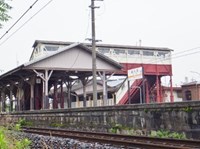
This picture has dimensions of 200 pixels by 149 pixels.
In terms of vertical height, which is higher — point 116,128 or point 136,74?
point 136,74

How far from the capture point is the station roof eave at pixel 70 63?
25305 mm

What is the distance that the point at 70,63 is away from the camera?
26531 mm

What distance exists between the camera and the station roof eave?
25.3 meters

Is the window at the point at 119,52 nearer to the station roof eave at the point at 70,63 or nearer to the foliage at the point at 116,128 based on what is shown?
the station roof eave at the point at 70,63

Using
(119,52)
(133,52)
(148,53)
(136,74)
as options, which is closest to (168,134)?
(136,74)

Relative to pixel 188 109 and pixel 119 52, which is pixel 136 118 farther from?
pixel 119 52

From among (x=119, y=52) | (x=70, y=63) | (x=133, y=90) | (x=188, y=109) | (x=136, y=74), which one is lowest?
(x=188, y=109)

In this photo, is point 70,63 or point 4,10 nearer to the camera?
point 4,10

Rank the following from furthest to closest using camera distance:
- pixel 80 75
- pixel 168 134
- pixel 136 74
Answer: pixel 80 75 → pixel 136 74 → pixel 168 134

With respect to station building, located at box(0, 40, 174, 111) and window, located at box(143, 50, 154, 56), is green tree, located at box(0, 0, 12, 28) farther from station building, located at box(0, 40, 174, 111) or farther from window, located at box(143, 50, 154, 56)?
window, located at box(143, 50, 154, 56)

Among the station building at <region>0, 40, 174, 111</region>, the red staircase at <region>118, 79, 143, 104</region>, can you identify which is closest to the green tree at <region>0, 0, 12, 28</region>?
the station building at <region>0, 40, 174, 111</region>

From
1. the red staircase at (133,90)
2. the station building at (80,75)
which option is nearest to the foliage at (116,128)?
the station building at (80,75)

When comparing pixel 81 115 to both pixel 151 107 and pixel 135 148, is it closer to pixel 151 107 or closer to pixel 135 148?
pixel 151 107

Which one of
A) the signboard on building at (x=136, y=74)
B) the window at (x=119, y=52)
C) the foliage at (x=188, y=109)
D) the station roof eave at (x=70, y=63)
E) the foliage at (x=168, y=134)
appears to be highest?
the window at (x=119, y=52)
